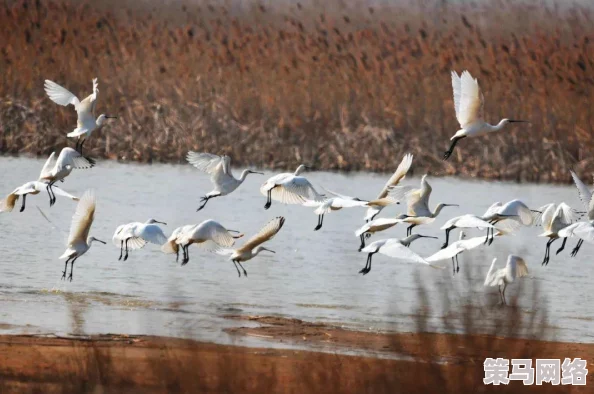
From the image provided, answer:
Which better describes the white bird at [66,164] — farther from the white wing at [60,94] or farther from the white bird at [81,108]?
the white wing at [60,94]

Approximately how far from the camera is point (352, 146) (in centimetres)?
1756

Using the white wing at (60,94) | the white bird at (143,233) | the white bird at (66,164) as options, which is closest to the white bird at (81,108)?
the white wing at (60,94)

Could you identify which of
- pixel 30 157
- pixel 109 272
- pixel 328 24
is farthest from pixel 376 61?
pixel 109 272

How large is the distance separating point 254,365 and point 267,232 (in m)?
1.87

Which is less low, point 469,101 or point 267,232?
point 469,101

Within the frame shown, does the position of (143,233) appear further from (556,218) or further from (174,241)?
(556,218)

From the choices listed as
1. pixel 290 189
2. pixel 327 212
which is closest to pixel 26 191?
pixel 290 189

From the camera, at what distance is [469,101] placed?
10914 mm

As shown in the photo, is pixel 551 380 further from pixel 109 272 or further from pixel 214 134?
pixel 214 134

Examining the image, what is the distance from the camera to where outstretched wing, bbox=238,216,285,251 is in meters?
9.22

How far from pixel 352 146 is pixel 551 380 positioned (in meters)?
10.7

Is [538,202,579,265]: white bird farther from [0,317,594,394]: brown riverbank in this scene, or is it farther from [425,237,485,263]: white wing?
[0,317,594,394]: brown riverbank

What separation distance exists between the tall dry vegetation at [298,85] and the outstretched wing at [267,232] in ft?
24.1

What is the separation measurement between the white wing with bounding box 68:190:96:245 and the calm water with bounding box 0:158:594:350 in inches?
18.9
